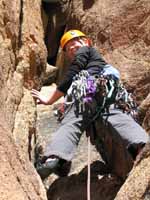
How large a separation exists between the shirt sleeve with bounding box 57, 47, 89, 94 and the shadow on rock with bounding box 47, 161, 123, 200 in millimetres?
1053

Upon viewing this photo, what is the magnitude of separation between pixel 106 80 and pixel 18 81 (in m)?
1.03

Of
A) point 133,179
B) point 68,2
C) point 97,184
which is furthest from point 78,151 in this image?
point 68,2

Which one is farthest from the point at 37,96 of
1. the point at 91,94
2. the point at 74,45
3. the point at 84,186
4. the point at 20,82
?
the point at 84,186

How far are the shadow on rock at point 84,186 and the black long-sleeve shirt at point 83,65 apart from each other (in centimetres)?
107

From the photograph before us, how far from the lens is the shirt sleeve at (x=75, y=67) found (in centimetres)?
714

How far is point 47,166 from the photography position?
→ 653 cm

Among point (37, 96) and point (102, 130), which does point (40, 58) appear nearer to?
point (37, 96)

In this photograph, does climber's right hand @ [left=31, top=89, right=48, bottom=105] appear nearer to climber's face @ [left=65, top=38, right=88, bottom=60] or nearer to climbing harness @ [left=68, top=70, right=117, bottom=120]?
climbing harness @ [left=68, top=70, right=117, bottom=120]

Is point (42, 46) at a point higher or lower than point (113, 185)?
higher

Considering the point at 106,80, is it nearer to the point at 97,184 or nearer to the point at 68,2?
the point at 97,184

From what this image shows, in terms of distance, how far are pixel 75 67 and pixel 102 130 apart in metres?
0.83

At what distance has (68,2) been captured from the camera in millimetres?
12953

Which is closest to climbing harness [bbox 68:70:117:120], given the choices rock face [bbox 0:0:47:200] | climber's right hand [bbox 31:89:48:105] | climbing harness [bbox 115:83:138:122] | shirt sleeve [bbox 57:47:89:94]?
climbing harness [bbox 115:83:138:122]

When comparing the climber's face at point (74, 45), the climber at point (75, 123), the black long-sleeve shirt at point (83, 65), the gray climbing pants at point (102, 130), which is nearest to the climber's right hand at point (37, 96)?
the climber at point (75, 123)
